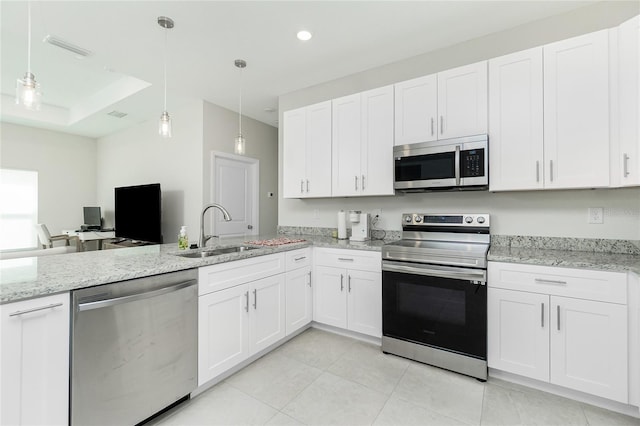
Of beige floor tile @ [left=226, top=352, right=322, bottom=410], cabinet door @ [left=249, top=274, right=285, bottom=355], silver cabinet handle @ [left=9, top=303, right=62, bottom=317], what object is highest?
silver cabinet handle @ [left=9, top=303, right=62, bottom=317]

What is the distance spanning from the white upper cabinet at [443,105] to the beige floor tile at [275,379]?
7.10ft

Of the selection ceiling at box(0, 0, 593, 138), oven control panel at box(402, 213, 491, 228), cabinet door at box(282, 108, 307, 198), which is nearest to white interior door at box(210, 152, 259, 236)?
ceiling at box(0, 0, 593, 138)

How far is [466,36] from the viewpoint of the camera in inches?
101

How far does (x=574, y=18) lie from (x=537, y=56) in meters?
0.57

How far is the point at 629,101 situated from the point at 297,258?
104 inches

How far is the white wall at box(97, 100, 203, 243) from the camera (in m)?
4.16

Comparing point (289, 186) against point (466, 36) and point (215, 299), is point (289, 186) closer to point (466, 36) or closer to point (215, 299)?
point (215, 299)

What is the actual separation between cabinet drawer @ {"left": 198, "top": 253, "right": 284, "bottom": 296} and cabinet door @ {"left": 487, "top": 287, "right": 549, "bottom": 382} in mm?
1673

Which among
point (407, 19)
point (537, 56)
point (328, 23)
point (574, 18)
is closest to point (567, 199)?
point (537, 56)

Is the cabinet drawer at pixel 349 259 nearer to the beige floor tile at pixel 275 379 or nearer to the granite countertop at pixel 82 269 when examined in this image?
the granite countertop at pixel 82 269

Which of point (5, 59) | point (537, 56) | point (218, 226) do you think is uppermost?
point (5, 59)

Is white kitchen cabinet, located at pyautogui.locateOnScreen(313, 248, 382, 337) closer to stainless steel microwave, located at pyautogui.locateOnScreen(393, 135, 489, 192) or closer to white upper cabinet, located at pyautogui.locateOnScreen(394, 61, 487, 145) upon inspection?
stainless steel microwave, located at pyautogui.locateOnScreen(393, 135, 489, 192)

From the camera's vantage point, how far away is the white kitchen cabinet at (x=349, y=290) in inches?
98.9

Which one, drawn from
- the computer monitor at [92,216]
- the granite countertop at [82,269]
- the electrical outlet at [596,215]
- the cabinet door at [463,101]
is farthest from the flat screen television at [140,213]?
the electrical outlet at [596,215]
